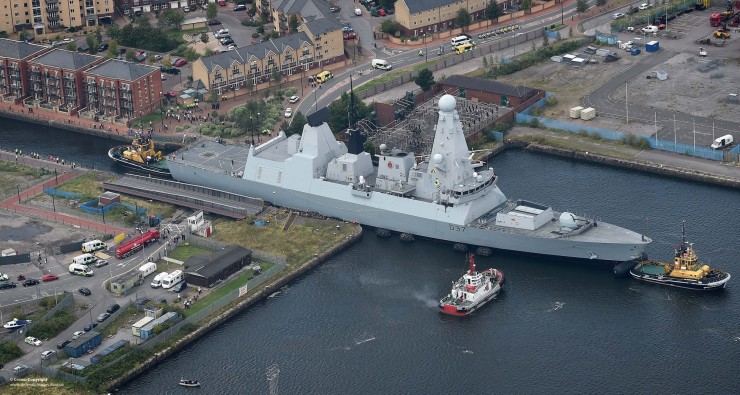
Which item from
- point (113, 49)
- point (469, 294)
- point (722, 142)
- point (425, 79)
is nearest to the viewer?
point (469, 294)

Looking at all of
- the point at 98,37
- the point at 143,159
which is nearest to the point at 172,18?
the point at 98,37

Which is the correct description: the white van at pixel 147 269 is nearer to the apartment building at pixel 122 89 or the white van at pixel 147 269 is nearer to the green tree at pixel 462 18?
the apartment building at pixel 122 89

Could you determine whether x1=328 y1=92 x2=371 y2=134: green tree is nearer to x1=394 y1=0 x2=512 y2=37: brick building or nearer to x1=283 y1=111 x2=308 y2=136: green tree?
x1=283 y1=111 x2=308 y2=136: green tree

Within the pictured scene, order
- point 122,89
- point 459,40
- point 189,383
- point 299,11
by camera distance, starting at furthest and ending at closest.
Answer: point 299,11 < point 459,40 < point 122,89 < point 189,383

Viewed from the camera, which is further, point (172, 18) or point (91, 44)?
point (172, 18)

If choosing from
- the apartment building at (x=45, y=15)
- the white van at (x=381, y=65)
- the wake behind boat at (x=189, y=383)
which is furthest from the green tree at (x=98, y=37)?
the wake behind boat at (x=189, y=383)

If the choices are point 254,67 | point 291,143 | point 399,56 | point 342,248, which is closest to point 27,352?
point 342,248

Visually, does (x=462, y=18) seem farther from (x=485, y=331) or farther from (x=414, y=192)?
(x=485, y=331)
